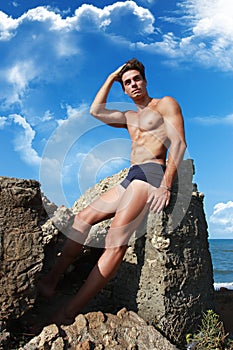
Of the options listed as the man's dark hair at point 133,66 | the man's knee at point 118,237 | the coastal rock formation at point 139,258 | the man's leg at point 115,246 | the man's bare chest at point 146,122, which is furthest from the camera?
the man's dark hair at point 133,66

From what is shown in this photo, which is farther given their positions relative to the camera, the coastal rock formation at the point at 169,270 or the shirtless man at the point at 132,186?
the coastal rock formation at the point at 169,270

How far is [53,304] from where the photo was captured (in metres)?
4.64

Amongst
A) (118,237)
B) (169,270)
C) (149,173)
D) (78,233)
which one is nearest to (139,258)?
(169,270)

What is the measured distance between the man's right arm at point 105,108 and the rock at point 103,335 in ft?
6.78

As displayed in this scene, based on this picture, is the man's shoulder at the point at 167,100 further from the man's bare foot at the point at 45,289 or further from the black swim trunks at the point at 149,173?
the man's bare foot at the point at 45,289

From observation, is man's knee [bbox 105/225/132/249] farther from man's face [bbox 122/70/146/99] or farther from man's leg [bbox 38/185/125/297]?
man's face [bbox 122/70/146/99]

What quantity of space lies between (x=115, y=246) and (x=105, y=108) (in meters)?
1.55

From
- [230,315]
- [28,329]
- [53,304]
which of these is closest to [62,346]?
[28,329]

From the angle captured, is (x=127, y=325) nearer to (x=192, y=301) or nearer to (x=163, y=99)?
(x=192, y=301)

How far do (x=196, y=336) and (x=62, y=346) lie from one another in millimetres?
1595

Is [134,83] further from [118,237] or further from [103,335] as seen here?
[103,335]

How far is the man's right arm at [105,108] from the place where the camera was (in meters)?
4.87

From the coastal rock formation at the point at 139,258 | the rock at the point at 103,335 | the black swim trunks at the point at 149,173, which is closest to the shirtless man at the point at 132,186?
the black swim trunks at the point at 149,173

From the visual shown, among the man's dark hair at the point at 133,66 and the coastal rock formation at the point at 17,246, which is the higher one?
the man's dark hair at the point at 133,66
